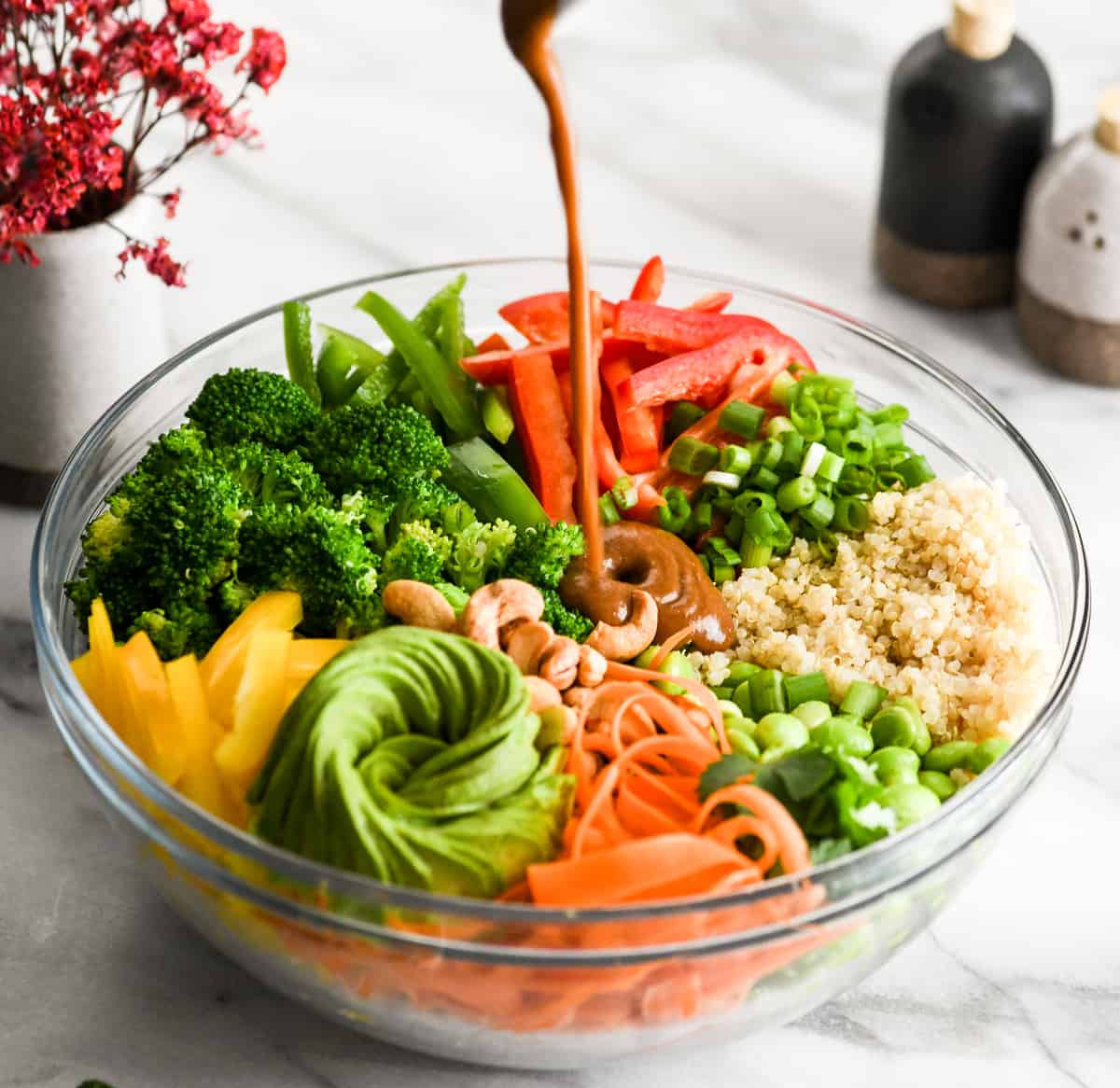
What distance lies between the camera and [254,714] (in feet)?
5.96

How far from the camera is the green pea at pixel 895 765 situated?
6.35ft

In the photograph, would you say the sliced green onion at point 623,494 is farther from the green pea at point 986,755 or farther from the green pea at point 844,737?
the green pea at point 986,755

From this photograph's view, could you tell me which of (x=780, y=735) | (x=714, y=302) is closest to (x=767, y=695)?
(x=780, y=735)


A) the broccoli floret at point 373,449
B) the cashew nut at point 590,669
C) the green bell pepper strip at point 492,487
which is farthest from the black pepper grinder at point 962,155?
the cashew nut at point 590,669

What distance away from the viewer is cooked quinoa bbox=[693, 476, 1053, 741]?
6.89ft

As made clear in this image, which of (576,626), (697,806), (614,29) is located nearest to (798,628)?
(576,626)

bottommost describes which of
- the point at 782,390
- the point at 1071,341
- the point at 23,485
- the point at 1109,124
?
the point at 23,485

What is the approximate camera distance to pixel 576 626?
216cm

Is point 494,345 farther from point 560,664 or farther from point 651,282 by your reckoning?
point 560,664

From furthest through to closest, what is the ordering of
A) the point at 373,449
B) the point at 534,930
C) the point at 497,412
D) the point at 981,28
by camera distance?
the point at 981,28, the point at 497,412, the point at 373,449, the point at 534,930

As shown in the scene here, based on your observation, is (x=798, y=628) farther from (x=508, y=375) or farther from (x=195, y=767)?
(x=195, y=767)

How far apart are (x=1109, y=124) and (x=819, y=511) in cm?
113

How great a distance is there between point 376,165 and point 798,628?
1.84 m

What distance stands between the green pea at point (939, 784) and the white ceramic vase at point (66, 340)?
4.71 feet
